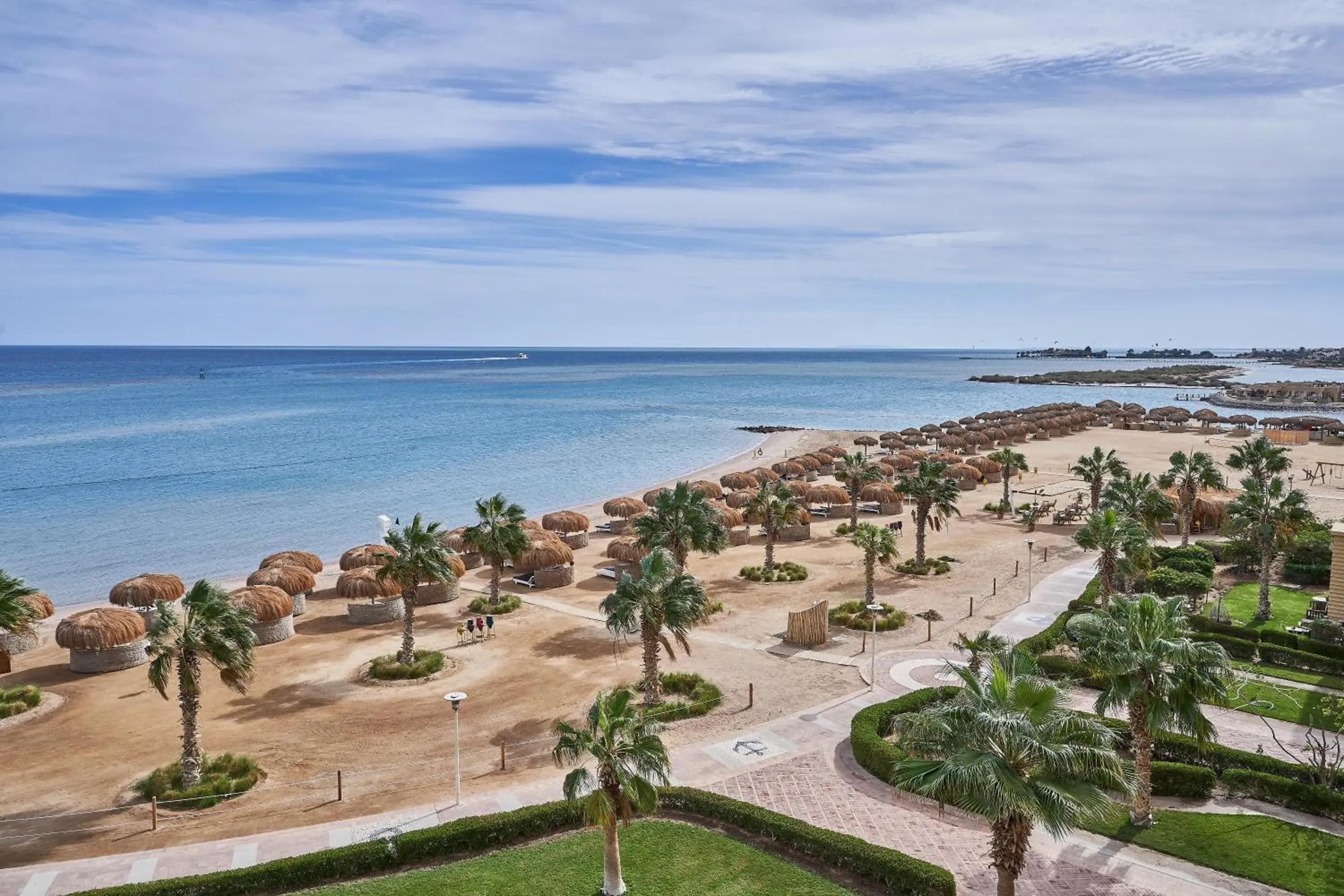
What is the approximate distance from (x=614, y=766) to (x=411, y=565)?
533 inches

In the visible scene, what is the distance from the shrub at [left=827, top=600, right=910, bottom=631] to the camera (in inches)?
1164

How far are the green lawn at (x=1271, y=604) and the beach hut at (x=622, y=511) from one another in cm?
2707

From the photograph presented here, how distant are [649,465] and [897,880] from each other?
197 ft

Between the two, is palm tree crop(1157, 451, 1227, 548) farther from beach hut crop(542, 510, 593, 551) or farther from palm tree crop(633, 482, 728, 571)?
beach hut crop(542, 510, 593, 551)

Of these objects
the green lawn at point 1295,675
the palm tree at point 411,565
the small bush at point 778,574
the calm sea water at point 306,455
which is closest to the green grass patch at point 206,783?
the palm tree at point 411,565

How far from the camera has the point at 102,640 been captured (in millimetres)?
→ 26891

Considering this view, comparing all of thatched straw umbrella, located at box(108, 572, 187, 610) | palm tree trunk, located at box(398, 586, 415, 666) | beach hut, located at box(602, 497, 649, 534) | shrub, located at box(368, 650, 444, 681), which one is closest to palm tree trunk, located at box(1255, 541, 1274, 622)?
shrub, located at box(368, 650, 444, 681)

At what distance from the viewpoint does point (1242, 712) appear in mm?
22422

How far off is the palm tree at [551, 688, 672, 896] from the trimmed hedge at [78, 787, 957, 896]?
105 inches

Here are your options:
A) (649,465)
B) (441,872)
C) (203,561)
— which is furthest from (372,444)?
(441,872)

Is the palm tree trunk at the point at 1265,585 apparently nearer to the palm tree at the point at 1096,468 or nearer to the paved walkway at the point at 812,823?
the palm tree at the point at 1096,468

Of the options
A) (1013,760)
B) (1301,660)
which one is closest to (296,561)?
(1013,760)

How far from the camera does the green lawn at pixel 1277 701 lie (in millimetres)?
22125

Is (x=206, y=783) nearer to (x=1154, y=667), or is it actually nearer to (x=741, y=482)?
(x=1154, y=667)
